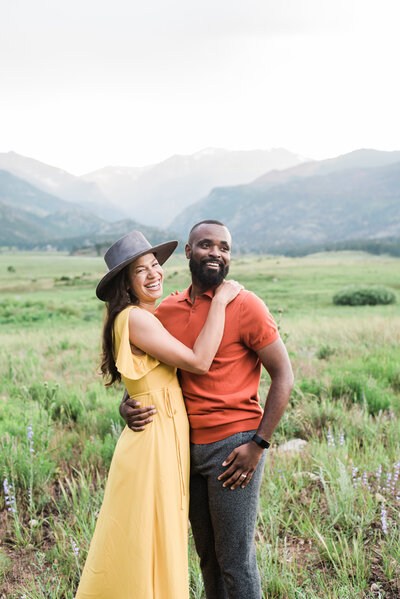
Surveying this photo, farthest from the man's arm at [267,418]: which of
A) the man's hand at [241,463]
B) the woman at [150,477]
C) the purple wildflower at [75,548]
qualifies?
the purple wildflower at [75,548]

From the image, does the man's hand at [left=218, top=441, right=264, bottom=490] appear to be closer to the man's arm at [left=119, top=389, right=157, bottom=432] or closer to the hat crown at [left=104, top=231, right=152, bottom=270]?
the man's arm at [left=119, top=389, right=157, bottom=432]

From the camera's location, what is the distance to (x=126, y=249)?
2484mm

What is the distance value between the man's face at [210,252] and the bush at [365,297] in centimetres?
2394

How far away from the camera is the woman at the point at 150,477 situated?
7.16 feet

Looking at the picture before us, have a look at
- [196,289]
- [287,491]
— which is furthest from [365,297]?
[196,289]

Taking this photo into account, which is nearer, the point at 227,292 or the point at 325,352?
the point at 227,292

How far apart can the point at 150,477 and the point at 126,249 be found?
117cm

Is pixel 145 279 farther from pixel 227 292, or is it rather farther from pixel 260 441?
pixel 260 441

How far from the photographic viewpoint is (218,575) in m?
2.54

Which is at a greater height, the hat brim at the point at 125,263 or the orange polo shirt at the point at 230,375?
the hat brim at the point at 125,263

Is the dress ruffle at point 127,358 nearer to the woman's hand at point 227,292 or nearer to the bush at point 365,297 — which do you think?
the woman's hand at point 227,292

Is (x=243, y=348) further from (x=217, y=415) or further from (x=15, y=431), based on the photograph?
(x=15, y=431)

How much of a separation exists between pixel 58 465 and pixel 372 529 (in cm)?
283

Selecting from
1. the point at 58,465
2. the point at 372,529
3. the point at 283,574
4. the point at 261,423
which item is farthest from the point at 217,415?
the point at 58,465
